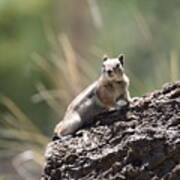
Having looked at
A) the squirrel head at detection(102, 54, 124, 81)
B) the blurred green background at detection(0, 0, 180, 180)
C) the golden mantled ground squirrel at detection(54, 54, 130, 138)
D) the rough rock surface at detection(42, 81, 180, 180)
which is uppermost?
the blurred green background at detection(0, 0, 180, 180)

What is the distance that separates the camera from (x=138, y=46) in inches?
320

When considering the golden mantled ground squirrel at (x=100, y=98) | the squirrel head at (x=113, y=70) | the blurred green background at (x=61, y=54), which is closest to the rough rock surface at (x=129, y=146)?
the golden mantled ground squirrel at (x=100, y=98)

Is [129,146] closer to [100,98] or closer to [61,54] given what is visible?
[100,98]

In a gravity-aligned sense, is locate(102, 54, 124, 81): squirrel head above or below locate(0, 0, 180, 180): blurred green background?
below

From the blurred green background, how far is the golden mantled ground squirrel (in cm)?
74

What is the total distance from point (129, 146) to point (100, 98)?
23.4 inches

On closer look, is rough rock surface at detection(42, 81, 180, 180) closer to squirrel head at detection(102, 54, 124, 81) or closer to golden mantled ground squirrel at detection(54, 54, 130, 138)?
golden mantled ground squirrel at detection(54, 54, 130, 138)

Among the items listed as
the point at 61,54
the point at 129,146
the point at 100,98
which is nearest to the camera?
the point at 129,146

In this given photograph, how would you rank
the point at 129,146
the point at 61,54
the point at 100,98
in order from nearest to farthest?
the point at 129,146
the point at 100,98
the point at 61,54

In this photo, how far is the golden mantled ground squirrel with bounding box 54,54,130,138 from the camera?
11.5 ft

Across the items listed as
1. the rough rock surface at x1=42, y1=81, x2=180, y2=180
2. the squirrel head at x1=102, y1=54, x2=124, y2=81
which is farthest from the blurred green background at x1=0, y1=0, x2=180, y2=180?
the rough rock surface at x1=42, y1=81, x2=180, y2=180

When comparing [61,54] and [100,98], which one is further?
[61,54]

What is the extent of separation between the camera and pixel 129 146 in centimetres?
303

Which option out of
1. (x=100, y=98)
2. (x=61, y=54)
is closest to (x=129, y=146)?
(x=100, y=98)
